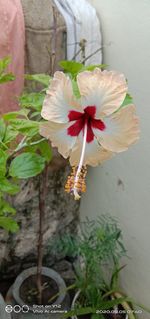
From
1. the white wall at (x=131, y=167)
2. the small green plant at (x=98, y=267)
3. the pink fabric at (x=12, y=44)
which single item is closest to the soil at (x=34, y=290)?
the small green plant at (x=98, y=267)

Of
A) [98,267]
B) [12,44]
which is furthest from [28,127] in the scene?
[98,267]

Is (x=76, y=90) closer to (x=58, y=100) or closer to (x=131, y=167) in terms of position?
(x=58, y=100)

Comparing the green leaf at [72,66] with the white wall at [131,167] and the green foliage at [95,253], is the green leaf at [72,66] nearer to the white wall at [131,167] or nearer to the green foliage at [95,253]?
the white wall at [131,167]

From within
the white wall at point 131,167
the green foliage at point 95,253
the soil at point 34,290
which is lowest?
the soil at point 34,290

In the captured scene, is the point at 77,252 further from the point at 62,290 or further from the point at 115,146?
the point at 115,146

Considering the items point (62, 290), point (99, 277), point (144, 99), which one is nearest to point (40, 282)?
point (62, 290)

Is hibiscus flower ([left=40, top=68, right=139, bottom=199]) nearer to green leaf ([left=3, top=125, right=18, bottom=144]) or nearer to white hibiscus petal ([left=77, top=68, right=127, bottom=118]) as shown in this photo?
white hibiscus petal ([left=77, top=68, right=127, bottom=118])
